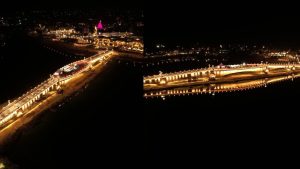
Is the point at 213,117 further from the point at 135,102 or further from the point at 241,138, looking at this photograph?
the point at 135,102

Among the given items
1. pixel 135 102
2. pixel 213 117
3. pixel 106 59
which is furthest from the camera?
pixel 106 59

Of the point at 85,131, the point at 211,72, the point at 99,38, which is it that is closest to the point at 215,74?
the point at 211,72

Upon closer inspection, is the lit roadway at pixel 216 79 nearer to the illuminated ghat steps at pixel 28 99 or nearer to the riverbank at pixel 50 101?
the riverbank at pixel 50 101

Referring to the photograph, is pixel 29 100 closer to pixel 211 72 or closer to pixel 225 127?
pixel 225 127

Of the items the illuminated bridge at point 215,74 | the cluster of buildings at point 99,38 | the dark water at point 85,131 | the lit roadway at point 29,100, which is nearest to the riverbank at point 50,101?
the lit roadway at point 29,100

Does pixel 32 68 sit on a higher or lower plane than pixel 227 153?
higher

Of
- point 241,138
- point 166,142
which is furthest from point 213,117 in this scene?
point 166,142
